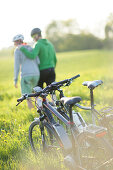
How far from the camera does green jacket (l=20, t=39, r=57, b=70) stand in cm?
570

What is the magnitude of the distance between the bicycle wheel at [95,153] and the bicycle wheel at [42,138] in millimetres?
520

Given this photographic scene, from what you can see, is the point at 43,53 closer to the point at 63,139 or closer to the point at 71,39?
the point at 63,139

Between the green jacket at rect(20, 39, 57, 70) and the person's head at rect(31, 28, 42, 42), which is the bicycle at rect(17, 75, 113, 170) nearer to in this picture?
the green jacket at rect(20, 39, 57, 70)

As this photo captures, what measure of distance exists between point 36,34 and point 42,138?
2.80 meters

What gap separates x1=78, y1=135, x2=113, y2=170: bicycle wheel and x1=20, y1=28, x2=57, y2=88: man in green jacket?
3.15 metres

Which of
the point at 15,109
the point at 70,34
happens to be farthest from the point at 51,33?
the point at 15,109

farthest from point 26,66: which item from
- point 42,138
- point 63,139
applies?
point 63,139

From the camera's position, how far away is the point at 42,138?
363 centimetres

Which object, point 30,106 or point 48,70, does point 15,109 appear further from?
point 48,70

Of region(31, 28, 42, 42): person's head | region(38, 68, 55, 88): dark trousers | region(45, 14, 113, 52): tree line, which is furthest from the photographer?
region(45, 14, 113, 52): tree line

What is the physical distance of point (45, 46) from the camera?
19.1ft

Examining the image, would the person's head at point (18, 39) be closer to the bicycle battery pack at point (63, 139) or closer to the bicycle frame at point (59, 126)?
the bicycle frame at point (59, 126)

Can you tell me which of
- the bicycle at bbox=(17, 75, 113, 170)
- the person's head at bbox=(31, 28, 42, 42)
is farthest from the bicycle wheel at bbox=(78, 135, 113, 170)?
the person's head at bbox=(31, 28, 42, 42)

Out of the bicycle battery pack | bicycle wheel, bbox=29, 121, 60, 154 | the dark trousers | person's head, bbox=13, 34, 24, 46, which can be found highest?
person's head, bbox=13, 34, 24, 46
